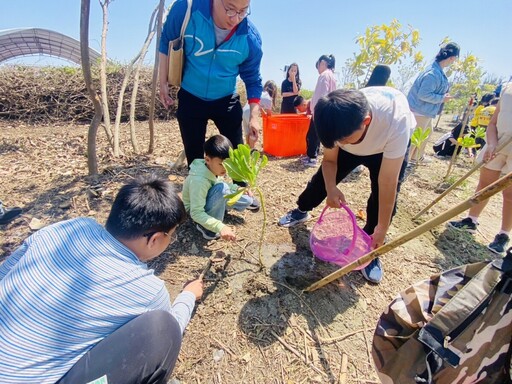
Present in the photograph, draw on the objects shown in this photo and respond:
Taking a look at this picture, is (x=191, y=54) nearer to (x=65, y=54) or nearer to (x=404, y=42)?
(x=404, y=42)

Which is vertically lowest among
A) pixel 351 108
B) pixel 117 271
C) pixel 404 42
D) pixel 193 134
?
pixel 117 271

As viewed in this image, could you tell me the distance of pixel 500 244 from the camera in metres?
2.67

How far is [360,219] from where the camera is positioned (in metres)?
2.95

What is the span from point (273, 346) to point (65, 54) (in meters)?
13.2

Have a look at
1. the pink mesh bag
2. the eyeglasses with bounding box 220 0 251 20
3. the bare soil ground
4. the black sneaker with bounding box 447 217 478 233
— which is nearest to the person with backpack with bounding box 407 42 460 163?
the bare soil ground

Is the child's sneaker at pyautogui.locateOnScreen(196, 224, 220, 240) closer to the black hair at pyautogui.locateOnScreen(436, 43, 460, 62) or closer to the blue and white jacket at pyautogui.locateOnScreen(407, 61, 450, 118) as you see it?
the blue and white jacket at pyautogui.locateOnScreen(407, 61, 450, 118)

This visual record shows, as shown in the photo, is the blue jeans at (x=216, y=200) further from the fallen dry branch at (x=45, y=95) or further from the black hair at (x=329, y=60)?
the fallen dry branch at (x=45, y=95)

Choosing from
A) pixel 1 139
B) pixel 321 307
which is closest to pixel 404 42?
pixel 321 307

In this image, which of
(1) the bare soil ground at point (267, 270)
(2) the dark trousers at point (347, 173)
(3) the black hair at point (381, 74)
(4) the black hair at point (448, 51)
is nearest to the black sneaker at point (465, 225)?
(1) the bare soil ground at point (267, 270)

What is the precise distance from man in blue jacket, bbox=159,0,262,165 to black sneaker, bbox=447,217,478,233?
2.33 metres

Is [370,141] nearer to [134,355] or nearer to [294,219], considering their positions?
[294,219]

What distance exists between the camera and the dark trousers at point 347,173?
2.00 meters

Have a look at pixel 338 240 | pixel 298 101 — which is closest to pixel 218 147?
pixel 338 240

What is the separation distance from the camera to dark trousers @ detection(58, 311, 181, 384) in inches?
37.3
